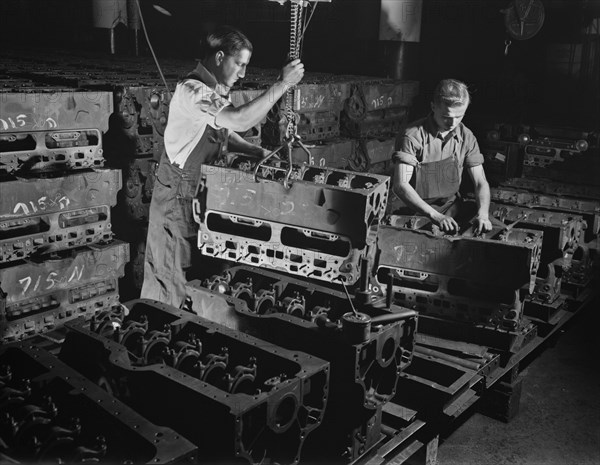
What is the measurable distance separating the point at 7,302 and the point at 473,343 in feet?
7.91

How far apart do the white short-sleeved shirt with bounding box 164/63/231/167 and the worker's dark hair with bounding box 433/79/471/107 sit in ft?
4.45

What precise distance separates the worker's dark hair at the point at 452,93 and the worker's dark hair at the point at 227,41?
130cm

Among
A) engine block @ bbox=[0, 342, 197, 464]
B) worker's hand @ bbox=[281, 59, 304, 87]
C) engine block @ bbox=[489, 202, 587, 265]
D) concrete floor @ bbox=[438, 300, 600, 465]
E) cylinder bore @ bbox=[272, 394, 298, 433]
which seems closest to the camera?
engine block @ bbox=[0, 342, 197, 464]

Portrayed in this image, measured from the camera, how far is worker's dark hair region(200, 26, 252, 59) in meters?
3.16

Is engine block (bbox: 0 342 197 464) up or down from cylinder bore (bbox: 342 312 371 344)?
down

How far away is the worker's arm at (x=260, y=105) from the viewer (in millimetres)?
2941

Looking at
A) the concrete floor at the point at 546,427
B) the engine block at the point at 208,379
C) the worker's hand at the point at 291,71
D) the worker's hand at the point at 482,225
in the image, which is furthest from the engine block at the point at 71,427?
the worker's hand at the point at 482,225

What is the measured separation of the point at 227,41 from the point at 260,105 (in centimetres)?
39

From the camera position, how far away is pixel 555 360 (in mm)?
4492

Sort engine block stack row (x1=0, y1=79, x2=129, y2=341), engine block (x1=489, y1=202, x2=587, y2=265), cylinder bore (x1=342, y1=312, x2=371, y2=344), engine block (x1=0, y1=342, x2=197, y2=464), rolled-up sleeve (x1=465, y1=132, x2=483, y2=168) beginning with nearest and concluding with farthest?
engine block (x1=0, y1=342, x2=197, y2=464) → cylinder bore (x1=342, y1=312, x2=371, y2=344) → engine block stack row (x1=0, y1=79, x2=129, y2=341) → engine block (x1=489, y1=202, x2=587, y2=265) → rolled-up sleeve (x1=465, y1=132, x2=483, y2=168)

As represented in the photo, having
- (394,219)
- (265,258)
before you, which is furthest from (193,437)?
(394,219)

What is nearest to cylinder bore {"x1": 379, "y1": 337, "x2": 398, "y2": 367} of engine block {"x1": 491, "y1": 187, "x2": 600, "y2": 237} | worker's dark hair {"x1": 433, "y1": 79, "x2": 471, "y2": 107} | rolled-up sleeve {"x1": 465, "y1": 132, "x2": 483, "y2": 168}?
worker's dark hair {"x1": 433, "y1": 79, "x2": 471, "y2": 107}

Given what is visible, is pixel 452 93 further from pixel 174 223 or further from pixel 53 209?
pixel 53 209

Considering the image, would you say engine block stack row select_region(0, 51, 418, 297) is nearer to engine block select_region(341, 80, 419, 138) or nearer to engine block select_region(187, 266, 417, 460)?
engine block select_region(341, 80, 419, 138)
